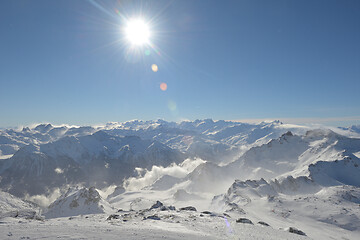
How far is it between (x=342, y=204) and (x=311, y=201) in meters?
12.4

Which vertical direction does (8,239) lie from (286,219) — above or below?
above

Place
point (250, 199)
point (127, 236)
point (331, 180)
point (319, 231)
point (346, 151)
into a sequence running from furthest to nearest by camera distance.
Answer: point (346, 151) < point (331, 180) < point (250, 199) < point (319, 231) < point (127, 236)

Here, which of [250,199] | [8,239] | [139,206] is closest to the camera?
[8,239]

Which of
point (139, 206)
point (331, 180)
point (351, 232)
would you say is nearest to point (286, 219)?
point (351, 232)

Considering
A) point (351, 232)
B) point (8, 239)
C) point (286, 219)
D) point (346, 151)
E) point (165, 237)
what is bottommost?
point (351, 232)

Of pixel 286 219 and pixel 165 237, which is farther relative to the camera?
pixel 286 219

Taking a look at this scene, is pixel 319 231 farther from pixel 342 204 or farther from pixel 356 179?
pixel 356 179

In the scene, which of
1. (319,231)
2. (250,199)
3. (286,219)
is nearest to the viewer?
(319,231)

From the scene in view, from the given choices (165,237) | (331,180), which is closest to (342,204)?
(331,180)

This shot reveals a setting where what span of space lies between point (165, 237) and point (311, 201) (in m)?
97.7

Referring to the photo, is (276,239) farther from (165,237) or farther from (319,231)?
(319,231)

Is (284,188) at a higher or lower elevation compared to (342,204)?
higher

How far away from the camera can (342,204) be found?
303ft

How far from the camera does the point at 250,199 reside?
4284 inches
